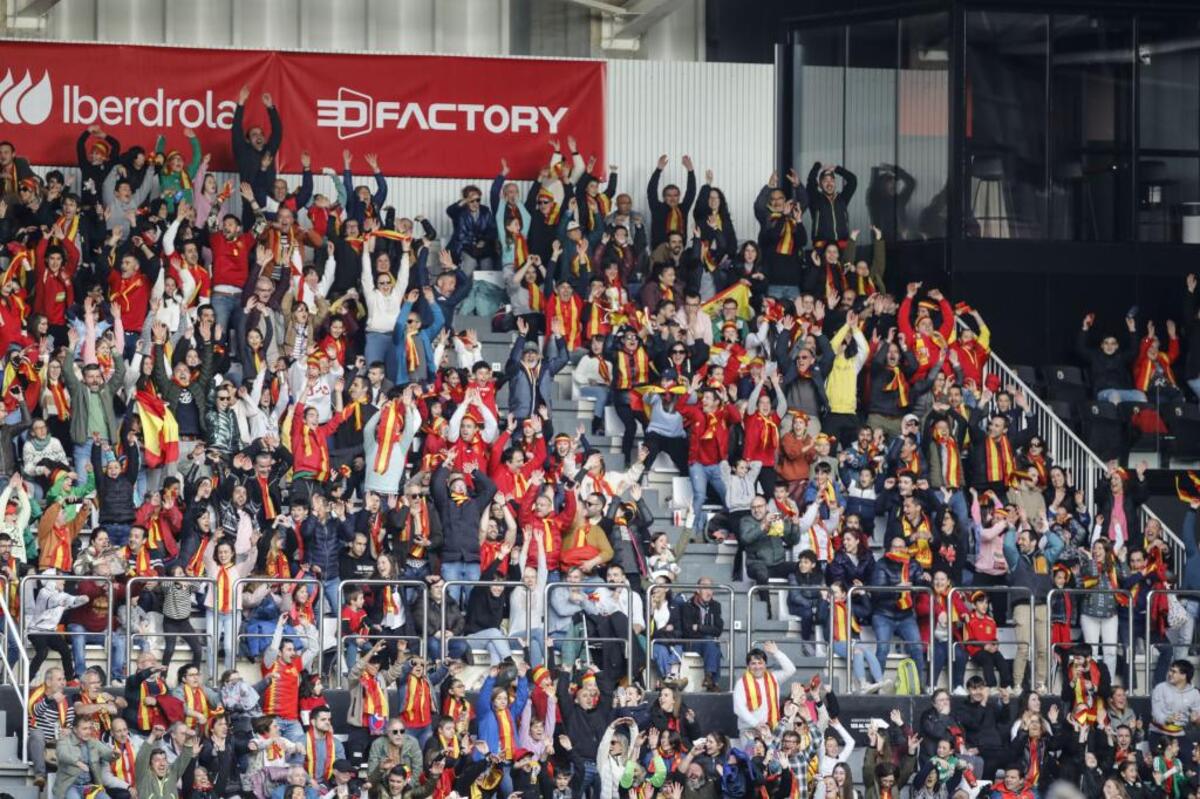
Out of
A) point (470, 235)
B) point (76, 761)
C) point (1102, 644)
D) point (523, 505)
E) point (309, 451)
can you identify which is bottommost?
point (76, 761)

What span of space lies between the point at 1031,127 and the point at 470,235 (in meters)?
6.26

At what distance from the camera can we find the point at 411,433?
78.6ft

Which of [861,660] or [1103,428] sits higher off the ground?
[1103,428]

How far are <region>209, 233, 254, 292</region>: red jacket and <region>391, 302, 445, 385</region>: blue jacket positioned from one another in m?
1.68

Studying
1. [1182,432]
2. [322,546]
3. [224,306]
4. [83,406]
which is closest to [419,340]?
[224,306]

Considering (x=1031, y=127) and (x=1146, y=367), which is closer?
(x=1146, y=367)

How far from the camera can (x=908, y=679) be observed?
74.5 ft

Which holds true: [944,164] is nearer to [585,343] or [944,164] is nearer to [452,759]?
[585,343]

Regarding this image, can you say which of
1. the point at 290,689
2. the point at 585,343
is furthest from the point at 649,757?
the point at 585,343

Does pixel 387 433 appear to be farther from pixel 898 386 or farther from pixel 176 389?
pixel 898 386

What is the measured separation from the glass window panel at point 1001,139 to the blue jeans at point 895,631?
266 inches

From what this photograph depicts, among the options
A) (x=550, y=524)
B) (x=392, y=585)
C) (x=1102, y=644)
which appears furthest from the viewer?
(x=1102, y=644)

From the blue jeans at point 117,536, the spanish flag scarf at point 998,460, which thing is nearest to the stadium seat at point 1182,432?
the spanish flag scarf at point 998,460

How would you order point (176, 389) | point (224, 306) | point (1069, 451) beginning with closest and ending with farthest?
point (176, 389) → point (224, 306) → point (1069, 451)
